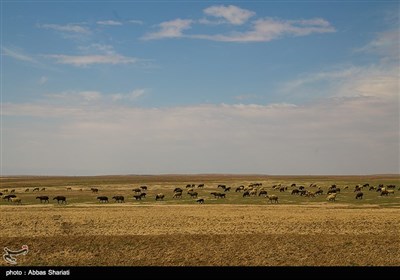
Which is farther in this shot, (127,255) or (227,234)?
(227,234)

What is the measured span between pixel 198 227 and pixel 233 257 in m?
8.76

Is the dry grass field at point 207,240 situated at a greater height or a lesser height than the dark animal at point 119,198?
greater

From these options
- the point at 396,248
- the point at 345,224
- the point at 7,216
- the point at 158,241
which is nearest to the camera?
the point at 396,248

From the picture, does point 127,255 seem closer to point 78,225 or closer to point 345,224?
point 78,225

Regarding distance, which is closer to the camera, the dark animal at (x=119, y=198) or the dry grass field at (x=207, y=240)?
the dry grass field at (x=207, y=240)

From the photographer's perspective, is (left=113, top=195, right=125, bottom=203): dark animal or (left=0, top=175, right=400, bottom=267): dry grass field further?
(left=113, top=195, right=125, bottom=203): dark animal

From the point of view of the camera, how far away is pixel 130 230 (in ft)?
90.9

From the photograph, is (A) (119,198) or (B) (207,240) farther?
(A) (119,198)

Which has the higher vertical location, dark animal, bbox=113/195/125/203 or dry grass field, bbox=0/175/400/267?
dry grass field, bbox=0/175/400/267

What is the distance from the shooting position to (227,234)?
2584 centimetres

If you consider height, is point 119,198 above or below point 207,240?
below
